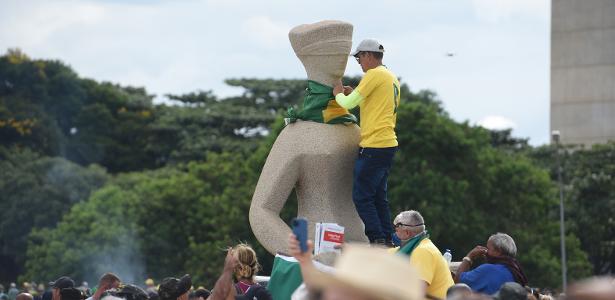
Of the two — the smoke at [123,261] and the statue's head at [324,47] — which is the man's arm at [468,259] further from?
the smoke at [123,261]

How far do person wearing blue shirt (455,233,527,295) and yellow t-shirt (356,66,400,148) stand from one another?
176 centimetres

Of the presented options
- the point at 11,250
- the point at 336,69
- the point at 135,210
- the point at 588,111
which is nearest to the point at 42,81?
the point at 11,250

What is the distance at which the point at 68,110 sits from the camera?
296 ft

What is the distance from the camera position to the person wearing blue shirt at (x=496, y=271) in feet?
43.4

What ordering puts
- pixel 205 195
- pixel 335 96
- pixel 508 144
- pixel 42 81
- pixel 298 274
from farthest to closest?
pixel 42 81 → pixel 508 144 → pixel 205 195 → pixel 335 96 → pixel 298 274

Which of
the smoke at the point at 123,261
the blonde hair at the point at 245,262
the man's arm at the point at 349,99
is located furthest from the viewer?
the smoke at the point at 123,261

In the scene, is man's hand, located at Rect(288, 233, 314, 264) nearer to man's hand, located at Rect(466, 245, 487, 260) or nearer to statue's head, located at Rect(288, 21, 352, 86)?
man's hand, located at Rect(466, 245, 487, 260)

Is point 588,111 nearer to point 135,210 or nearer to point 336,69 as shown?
point 135,210

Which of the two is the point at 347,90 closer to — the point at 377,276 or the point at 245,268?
the point at 245,268

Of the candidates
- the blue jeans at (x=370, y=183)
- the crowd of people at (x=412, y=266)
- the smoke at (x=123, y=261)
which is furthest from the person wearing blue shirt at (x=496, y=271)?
the smoke at (x=123, y=261)

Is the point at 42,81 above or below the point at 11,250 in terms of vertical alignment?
above

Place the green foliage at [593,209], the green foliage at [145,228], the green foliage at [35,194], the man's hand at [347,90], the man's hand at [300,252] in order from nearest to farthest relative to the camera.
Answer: the man's hand at [300,252]
the man's hand at [347,90]
the green foliage at [145,228]
the green foliage at [593,209]
the green foliage at [35,194]

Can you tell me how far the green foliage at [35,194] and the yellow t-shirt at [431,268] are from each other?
2505 inches

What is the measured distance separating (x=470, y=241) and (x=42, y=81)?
1698 inches
